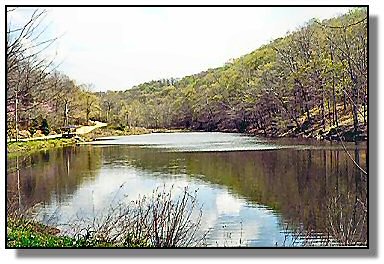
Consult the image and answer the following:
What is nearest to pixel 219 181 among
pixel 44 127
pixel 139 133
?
pixel 139 133

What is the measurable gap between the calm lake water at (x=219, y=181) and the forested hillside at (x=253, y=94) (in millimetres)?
118

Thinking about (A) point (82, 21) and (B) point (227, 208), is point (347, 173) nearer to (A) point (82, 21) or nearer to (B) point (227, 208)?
(B) point (227, 208)

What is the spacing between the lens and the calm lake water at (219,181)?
136 inches

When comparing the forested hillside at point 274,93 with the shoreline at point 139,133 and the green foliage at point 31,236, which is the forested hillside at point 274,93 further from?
the green foliage at point 31,236

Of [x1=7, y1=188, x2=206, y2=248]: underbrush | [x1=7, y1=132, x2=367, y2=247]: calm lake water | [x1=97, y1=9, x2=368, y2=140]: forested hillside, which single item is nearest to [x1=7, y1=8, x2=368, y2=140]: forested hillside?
[x1=97, y1=9, x2=368, y2=140]: forested hillside

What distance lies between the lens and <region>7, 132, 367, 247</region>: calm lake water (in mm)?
3443

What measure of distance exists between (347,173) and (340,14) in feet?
2.90

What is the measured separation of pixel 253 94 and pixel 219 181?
0.61 metres

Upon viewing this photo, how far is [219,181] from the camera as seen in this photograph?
3664mm

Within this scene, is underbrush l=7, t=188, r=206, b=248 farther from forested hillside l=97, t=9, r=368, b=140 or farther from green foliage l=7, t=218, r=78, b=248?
forested hillside l=97, t=9, r=368, b=140

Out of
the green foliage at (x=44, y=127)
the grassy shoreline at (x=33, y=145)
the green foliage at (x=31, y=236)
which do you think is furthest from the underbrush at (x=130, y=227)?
the green foliage at (x=44, y=127)

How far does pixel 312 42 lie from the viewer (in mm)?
3641

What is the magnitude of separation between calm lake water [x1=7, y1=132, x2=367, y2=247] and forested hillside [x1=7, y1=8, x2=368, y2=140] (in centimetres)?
12

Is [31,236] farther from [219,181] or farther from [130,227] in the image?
[219,181]
